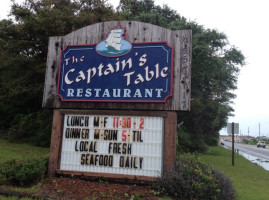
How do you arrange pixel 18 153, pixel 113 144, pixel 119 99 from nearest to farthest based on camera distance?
pixel 113 144 < pixel 119 99 < pixel 18 153

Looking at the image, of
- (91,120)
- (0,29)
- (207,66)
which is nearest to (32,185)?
(91,120)

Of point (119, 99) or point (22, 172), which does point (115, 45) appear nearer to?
point (119, 99)

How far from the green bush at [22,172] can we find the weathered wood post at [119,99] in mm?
467

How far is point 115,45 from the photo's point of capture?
8195 mm

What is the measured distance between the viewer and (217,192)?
642 centimetres

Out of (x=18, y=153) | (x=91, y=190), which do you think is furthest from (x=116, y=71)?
(x=18, y=153)

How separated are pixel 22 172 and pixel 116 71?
3.95 m

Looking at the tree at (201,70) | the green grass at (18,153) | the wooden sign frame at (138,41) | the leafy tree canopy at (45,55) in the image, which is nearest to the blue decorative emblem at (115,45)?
the wooden sign frame at (138,41)

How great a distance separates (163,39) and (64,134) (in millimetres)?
4279

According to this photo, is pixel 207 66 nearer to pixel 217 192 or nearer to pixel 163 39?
pixel 163 39

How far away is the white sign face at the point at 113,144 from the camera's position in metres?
7.43

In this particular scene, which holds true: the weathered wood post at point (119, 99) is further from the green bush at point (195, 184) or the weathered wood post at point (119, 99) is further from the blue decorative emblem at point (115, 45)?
the green bush at point (195, 184)

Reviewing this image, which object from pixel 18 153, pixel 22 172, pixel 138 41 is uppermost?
pixel 138 41

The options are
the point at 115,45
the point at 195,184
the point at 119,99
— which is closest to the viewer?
the point at 195,184
